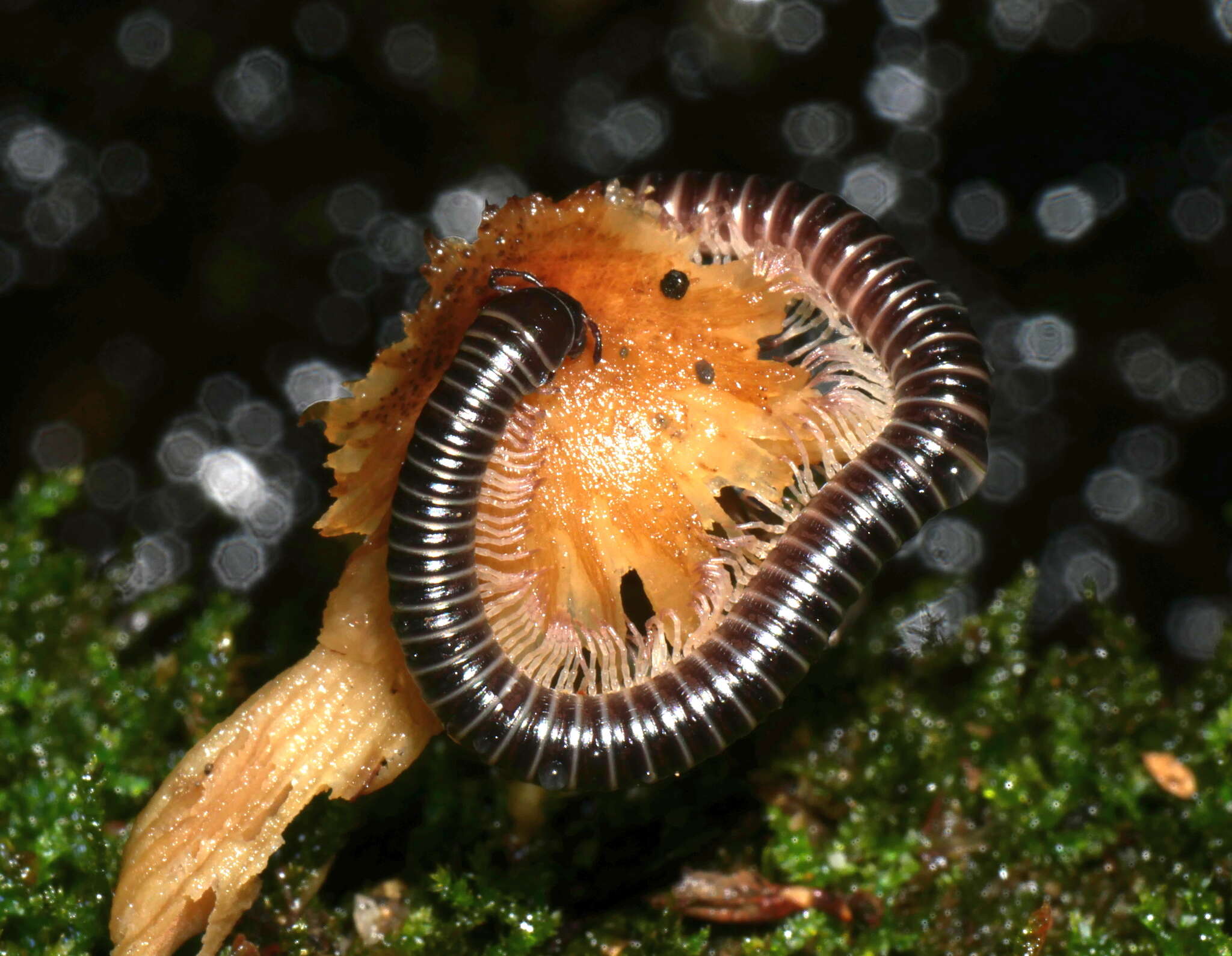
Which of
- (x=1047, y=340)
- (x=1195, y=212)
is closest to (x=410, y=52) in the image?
(x=1047, y=340)

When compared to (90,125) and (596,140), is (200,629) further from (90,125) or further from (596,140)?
(596,140)

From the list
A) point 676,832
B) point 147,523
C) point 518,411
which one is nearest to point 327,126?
point 147,523

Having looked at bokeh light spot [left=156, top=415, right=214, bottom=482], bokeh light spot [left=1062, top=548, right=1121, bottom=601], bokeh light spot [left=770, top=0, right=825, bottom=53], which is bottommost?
bokeh light spot [left=156, top=415, right=214, bottom=482]

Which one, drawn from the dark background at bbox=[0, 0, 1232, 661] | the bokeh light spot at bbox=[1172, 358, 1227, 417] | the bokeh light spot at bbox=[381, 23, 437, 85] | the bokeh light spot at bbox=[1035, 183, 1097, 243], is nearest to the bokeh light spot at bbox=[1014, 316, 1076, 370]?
the dark background at bbox=[0, 0, 1232, 661]

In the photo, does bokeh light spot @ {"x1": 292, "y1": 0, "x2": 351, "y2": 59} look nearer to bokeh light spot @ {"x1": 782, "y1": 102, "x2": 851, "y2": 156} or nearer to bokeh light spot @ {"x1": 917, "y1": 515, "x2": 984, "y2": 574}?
bokeh light spot @ {"x1": 782, "y1": 102, "x2": 851, "y2": 156}

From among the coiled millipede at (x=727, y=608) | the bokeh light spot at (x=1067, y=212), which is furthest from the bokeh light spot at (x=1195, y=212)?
the coiled millipede at (x=727, y=608)

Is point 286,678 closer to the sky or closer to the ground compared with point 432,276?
closer to the ground

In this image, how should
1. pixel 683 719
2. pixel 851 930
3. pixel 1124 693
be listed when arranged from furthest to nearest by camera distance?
1. pixel 1124 693
2. pixel 851 930
3. pixel 683 719
